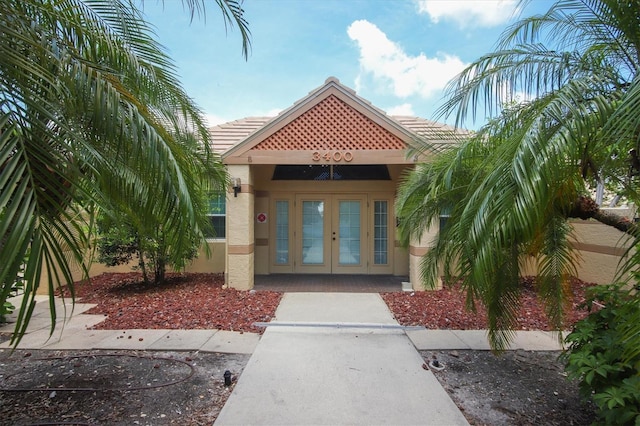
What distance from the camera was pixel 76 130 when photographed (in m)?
2.50

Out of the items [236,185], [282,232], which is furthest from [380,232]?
[236,185]

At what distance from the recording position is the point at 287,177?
1046cm

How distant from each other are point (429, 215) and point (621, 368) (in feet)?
10.0

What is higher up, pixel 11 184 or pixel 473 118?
pixel 473 118

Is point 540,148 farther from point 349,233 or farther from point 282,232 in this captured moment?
point 282,232

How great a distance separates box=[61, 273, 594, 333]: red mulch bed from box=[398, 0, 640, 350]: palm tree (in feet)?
4.56

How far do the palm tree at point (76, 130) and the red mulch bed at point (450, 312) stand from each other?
482 centimetres

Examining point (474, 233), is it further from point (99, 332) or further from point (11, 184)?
point (99, 332)

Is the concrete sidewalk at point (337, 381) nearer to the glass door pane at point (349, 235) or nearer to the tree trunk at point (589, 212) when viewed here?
the tree trunk at point (589, 212)

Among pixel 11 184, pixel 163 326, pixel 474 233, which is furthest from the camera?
pixel 163 326

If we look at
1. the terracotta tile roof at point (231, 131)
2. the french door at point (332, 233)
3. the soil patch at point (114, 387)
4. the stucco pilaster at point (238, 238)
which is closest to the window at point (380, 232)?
the french door at point (332, 233)

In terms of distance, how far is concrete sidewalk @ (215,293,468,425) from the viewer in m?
3.30

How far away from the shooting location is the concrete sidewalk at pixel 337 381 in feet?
10.8

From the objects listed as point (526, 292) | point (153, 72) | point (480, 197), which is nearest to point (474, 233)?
point (480, 197)
